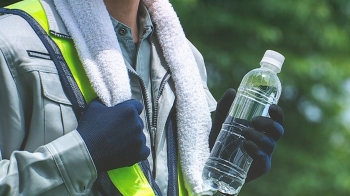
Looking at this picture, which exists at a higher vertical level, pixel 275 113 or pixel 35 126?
pixel 275 113

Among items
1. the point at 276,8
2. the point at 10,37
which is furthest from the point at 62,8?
the point at 276,8

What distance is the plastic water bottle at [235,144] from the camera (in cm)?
284

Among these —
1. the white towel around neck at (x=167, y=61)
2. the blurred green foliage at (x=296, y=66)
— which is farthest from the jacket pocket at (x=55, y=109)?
the blurred green foliage at (x=296, y=66)

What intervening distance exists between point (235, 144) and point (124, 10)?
61 cm

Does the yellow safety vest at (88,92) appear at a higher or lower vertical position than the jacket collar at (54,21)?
lower

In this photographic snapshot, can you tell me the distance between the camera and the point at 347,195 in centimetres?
1004

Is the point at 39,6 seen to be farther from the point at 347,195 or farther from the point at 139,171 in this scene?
the point at 347,195

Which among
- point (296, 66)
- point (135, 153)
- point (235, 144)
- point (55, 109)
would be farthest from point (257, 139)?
point (296, 66)

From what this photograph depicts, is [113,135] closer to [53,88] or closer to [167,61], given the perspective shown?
[53,88]

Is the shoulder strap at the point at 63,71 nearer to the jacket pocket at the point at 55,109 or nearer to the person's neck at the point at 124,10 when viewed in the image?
the jacket pocket at the point at 55,109

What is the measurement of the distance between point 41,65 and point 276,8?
6.57 m

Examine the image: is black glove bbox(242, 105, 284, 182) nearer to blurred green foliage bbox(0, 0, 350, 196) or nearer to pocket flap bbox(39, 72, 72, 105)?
pocket flap bbox(39, 72, 72, 105)

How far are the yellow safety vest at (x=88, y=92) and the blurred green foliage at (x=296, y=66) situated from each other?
534 centimetres

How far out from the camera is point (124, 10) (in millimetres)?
2873
